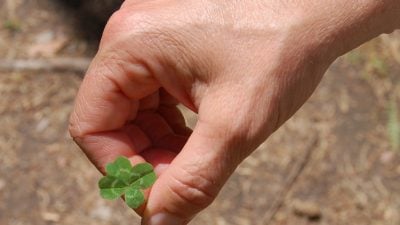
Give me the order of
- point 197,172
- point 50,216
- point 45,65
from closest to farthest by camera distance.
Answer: point 197,172 → point 50,216 → point 45,65

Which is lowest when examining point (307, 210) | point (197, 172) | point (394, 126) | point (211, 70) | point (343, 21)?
point (307, 210)

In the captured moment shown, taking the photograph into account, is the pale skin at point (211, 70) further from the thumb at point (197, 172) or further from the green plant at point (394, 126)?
the green plant at point (394, 126)

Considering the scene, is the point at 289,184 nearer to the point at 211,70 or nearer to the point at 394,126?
the point at 394,126

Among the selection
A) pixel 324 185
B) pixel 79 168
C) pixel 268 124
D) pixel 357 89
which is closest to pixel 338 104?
pixel 357 89

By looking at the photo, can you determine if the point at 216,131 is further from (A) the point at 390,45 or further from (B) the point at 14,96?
(A) the point at 390,45

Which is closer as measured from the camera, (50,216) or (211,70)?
(211,70)

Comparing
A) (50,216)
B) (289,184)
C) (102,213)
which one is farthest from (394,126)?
(50,216)

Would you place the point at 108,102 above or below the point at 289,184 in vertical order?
above
